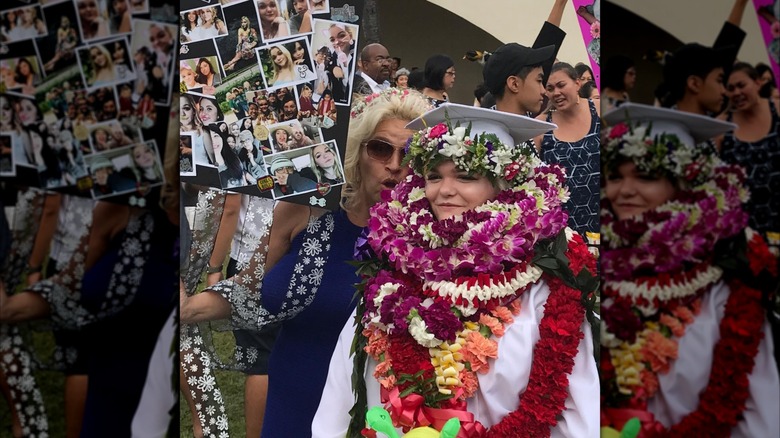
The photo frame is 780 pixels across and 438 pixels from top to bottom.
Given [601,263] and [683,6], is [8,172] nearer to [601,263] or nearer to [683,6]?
[601,263]

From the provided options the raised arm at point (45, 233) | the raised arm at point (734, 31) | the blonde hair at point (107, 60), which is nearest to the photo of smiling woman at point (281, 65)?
the blonde hair at point (107, 60)

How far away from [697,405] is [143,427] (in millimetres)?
2703

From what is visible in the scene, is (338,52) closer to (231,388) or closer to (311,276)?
(311,276)

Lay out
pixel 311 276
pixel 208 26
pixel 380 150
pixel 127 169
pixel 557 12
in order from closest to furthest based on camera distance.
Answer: pixel 557 12 < pixel 380 150 < pixel 311 276 < pixel 208 26 < pixel 127 169

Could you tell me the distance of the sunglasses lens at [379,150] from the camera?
130 inches

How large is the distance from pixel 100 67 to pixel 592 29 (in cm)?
239

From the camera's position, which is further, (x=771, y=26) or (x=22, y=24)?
(x=22, y=24)

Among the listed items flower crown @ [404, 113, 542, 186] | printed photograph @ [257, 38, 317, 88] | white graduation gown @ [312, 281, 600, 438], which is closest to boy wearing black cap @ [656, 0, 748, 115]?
flower crown @ [404, 113, 542, 186]

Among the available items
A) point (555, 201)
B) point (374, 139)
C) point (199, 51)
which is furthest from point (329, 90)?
point (555, 201)

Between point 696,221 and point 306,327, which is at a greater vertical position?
point 696,221

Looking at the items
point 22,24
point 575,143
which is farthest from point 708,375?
point 22,24

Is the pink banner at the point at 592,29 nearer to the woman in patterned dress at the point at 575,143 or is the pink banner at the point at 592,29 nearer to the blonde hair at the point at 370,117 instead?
the woman in patterned dress at the point at 575,143

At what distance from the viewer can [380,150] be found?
11.0ft

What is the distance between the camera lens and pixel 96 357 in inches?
156
